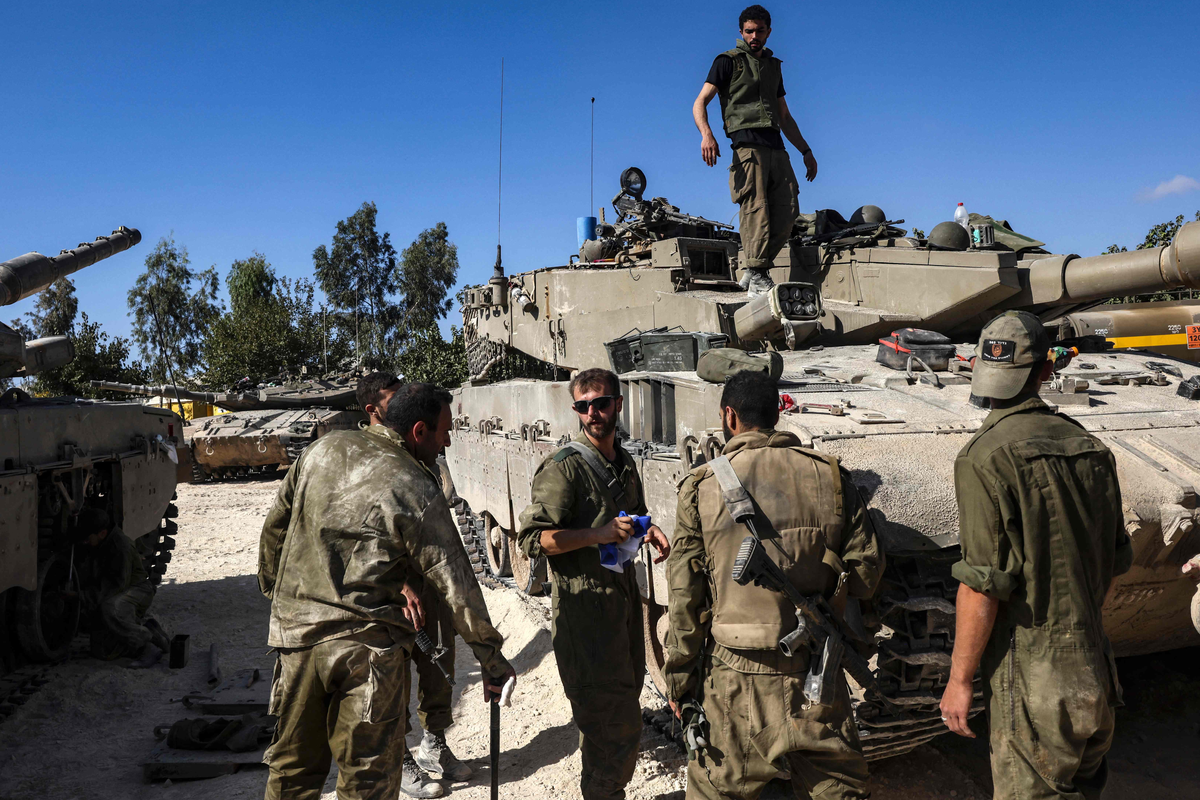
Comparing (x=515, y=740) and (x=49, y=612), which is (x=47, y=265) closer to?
(x=49, y=612)

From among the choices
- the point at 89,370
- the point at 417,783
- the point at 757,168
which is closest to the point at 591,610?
the point at 417,783

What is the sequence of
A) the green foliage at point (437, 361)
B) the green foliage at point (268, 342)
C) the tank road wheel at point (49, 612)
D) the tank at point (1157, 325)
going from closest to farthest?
the tank road wheel at point (49, 612), the tank at point (1157, 325), the green foliage at point (437, 361), the green foliage at point (268, 342)

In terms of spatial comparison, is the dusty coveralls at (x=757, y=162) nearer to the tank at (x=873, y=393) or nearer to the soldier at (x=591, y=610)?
the tank at (x=873, y=393)

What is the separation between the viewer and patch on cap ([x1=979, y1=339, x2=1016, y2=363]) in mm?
2783

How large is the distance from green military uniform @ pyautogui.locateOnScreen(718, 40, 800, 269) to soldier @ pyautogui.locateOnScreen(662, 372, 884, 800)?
3.77m

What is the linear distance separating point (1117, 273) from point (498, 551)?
5546 millimetres

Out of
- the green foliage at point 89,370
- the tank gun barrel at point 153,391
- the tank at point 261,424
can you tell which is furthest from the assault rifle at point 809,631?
the green foliage at point 89,370

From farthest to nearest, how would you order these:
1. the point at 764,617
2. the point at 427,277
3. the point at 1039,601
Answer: the point at 427,277
the point at 764,617
the point at 1039,601

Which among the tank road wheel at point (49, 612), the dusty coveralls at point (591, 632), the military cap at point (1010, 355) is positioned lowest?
the tank road wheel at point (49, 612)

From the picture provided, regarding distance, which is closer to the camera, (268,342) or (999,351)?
(999,351)

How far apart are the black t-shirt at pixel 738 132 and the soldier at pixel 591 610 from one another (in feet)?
12.3

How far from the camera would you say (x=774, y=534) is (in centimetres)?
293

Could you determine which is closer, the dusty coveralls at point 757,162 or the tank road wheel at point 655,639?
the tank road wheel at point 655,639

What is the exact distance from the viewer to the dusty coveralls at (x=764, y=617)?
290cm
